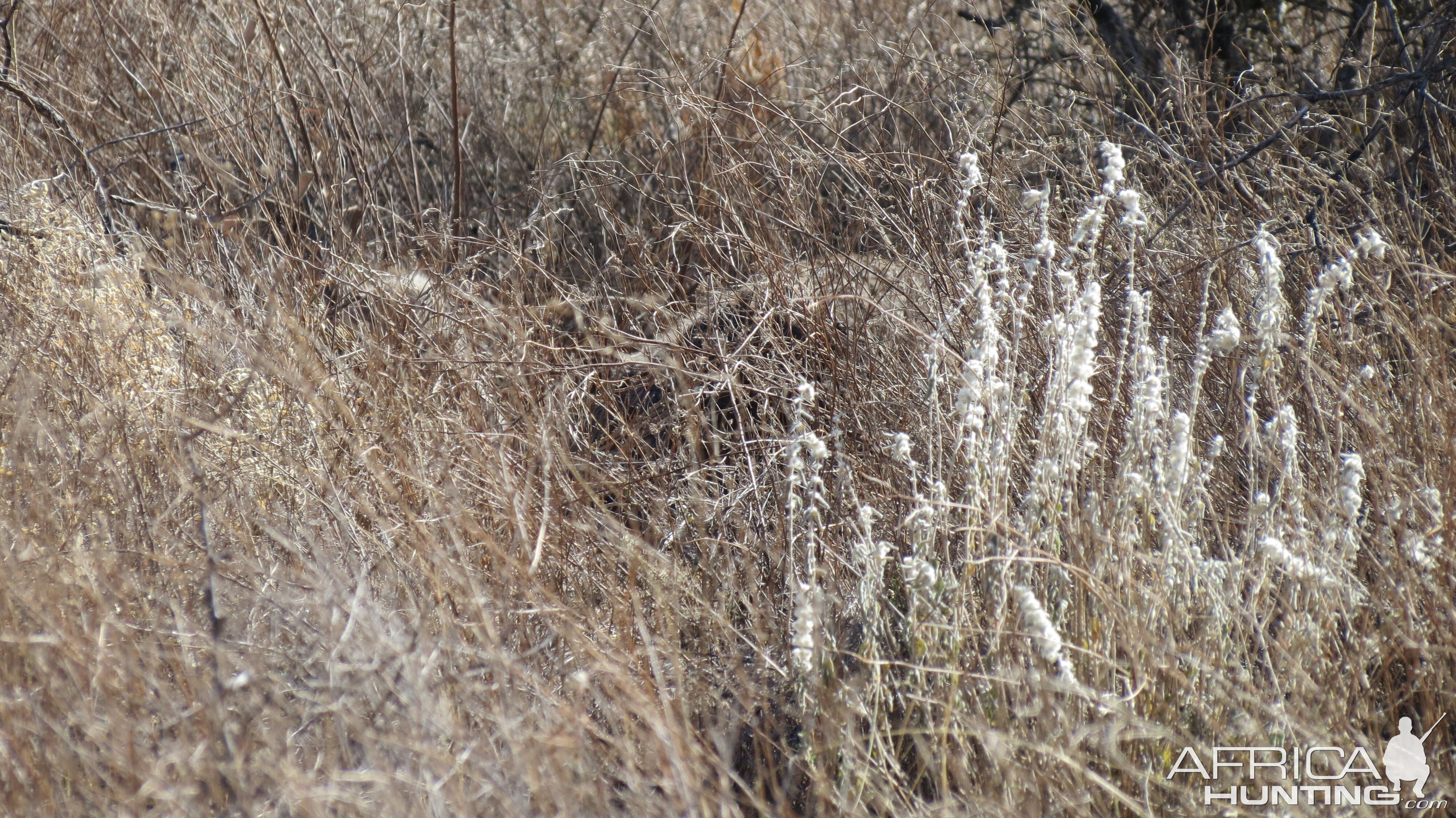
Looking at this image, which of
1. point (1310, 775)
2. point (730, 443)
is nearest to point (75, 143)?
point (730, 443)

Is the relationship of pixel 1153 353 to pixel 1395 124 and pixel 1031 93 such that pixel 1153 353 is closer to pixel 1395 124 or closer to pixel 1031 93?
pixel 1395 124

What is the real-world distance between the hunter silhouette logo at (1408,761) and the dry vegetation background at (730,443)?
6 centimetres

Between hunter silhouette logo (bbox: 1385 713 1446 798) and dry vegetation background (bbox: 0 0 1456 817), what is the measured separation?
0.06 meters

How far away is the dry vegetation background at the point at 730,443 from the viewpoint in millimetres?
1762

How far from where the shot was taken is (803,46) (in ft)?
17.9

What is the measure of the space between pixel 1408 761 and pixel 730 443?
1.59 meters

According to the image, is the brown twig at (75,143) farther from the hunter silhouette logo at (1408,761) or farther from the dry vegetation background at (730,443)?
the hunter silhouette logo at (1408,761)

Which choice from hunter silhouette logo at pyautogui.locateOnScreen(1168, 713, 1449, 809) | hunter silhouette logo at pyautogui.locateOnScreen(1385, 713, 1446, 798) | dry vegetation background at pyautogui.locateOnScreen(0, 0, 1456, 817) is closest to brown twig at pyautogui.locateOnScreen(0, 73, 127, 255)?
dry vegetation background at pyautogui.locateOnScreen(0, 0, 1456, 817)

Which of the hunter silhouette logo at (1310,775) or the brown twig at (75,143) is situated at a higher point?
the brown twig at (75,143)

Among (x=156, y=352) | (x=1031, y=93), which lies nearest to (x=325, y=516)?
(x=156, y=352)

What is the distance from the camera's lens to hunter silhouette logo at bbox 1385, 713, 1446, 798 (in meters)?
1.72

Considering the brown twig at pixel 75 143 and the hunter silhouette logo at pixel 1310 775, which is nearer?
the hunter silhouette logo at pixel 1310 775

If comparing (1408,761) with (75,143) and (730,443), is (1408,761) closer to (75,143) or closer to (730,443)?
(730,443)

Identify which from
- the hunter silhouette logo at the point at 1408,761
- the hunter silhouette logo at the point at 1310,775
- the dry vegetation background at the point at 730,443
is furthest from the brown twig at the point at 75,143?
the hunter silhouette logo at the point at 1408,761
